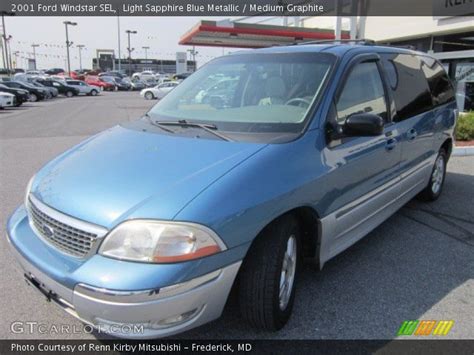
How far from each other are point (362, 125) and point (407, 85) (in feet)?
5.76

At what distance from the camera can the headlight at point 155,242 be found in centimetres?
218

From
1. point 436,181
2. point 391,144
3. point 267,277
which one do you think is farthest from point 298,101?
point 436,181

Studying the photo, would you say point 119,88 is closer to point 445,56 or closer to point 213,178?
point 445,56

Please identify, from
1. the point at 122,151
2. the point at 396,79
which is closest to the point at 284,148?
the point at 122,151

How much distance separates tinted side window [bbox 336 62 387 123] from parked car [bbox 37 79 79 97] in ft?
140

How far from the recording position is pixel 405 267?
149 inches

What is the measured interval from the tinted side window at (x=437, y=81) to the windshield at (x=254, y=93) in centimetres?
234

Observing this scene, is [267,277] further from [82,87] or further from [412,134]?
[82,87]

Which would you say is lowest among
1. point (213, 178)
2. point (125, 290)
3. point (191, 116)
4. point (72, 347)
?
point (72, 347)

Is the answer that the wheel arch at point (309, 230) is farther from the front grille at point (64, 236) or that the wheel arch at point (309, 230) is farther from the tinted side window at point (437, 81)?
the tinted side window at point (437, 81)

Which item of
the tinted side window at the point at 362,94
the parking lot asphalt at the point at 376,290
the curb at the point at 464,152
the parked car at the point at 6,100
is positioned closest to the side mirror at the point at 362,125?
the tinted side window at the point at 362,94

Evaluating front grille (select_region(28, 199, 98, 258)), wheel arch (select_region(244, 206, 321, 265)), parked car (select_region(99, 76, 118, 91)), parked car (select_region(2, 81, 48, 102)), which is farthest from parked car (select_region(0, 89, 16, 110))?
parked car (select_region(99, 76, 118, 91))

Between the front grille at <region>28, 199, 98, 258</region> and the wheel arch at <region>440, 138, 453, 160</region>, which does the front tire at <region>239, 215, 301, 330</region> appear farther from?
the wheel arch at <region>440, 138, 453, 160</region>

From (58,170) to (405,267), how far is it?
299 centimetres
